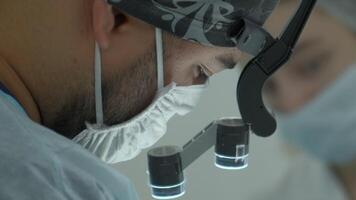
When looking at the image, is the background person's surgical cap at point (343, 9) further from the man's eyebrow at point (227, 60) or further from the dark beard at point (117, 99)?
the dark beard at point (117, 99)

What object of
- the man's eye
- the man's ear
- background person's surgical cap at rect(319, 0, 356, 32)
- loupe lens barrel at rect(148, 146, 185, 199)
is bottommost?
loupe lens barrel at rect(148, 146, 185, 199)

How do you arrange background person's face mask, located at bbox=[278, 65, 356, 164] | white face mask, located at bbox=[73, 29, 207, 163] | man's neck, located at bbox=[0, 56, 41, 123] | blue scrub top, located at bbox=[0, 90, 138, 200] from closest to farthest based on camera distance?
blue scrub top, located at bbox=[0, 90, 138, 200] < man's neck, located at bbox=[0, 56, 41, 123] < white face mask, located at bbox=[73, 29, 207, 163] < background person's face mask, located at bbox=[278, 65, 356, 164]

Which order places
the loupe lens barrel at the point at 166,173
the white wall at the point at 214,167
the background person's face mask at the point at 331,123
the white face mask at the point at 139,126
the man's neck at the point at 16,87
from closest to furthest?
the man's neck at the point at 16,87 → the white face mask at the point at 139,126 → the loupe lens barrel at the point at 166,173 → the background person's face mask at the point at 331,123 → the white wall at the point at 214,167

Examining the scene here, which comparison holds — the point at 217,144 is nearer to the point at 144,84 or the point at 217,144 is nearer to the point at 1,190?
the point at 144,84

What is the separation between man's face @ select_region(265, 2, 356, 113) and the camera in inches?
52.9

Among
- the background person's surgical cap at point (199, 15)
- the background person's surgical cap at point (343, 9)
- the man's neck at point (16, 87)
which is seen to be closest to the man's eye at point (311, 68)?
the background person's surgical cap at point (343, 9)

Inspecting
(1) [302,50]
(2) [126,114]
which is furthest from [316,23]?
(2) [126,114]

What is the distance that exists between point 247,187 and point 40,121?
91 centimetres

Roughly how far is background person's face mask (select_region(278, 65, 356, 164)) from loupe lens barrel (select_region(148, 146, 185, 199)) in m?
0.33

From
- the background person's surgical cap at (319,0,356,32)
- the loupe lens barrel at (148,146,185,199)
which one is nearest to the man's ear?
the loupe lens barrel at (148,146,185,199)

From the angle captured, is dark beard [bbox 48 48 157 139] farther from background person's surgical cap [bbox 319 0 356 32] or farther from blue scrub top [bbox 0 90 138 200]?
background person's surgical cap [bbox 319 0 356 32]

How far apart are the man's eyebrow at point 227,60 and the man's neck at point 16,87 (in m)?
0.33

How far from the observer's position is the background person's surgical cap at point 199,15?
0.86 meters

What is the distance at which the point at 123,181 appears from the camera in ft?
2.84
